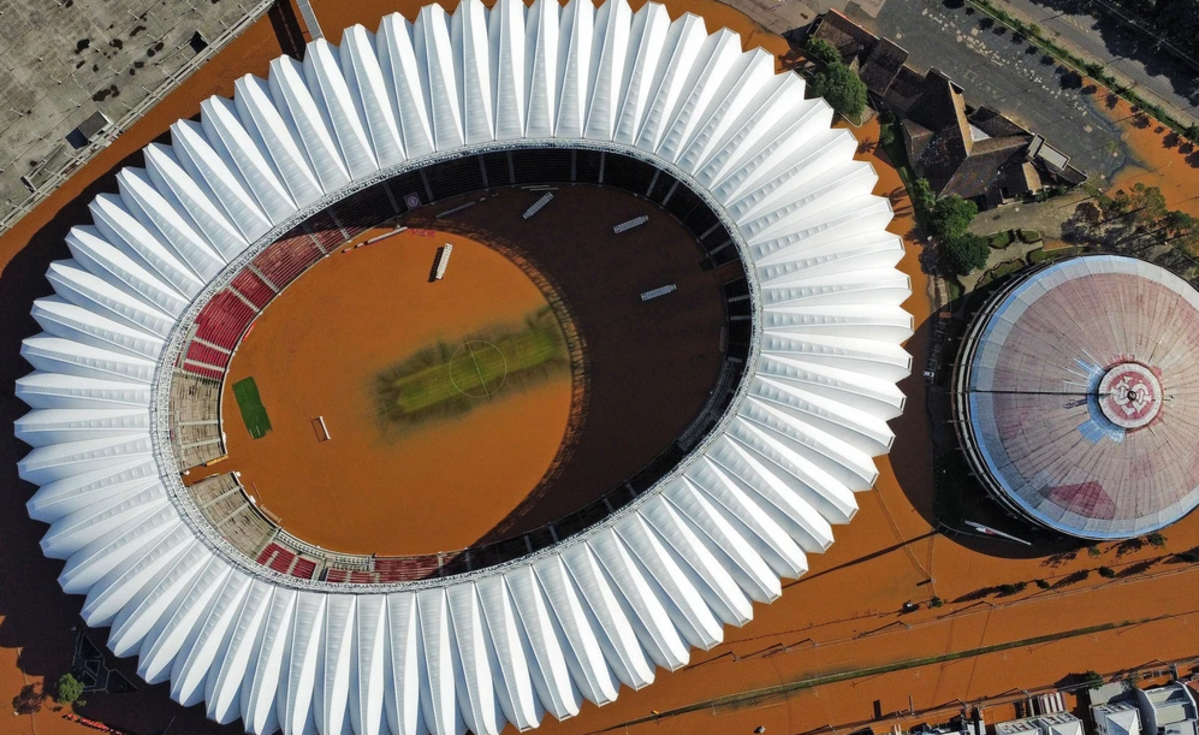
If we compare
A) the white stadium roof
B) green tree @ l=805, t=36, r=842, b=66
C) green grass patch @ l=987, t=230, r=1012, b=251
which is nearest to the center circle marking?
the white stadium roof

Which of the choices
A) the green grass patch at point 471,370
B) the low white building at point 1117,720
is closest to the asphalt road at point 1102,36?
the green grass patch at point 471,370

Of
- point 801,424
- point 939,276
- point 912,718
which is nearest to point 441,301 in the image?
point 801,424

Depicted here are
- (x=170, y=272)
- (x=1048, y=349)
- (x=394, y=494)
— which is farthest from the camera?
(x=394, y=494)

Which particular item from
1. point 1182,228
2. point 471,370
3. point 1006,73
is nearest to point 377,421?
point 471,370

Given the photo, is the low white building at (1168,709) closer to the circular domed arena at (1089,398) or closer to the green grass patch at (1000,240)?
the circular domed arena at (1089,398)

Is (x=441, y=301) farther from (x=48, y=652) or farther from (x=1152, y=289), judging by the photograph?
(x=1152, y=289)

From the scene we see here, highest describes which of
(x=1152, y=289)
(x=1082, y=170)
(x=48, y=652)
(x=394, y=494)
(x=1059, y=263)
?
(x=1082, y=170)

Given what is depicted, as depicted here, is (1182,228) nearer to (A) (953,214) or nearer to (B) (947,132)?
(A) (953,214)
